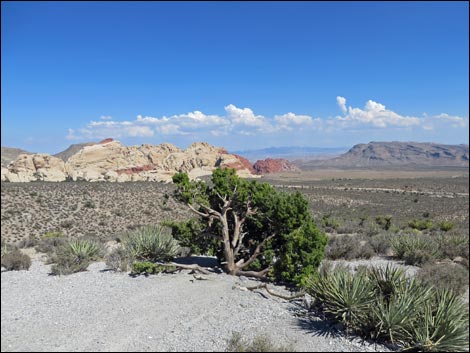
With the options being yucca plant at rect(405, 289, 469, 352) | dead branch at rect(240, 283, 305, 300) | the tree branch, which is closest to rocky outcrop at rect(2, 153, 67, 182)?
the tree branch

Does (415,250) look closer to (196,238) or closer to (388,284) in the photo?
(388,284)

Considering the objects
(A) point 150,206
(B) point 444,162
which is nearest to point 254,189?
(A) point 150,206

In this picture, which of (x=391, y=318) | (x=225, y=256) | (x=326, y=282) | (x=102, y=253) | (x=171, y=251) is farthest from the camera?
(x=102, y=253)

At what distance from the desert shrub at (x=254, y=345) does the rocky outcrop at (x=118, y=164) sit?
37.2 meters

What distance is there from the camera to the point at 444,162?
189m

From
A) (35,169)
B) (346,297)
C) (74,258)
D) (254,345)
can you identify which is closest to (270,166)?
(35,169)

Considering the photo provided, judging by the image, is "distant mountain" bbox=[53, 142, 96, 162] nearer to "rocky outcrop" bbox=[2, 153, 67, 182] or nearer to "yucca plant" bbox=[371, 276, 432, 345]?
"rocky outcrop" bbox=[2, 153, 67, 182]

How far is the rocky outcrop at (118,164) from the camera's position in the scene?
1839 inches

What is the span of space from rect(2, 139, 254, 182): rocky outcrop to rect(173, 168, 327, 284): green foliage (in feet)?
106

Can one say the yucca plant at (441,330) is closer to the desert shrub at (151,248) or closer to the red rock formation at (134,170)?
the desert shrub at (151,248)

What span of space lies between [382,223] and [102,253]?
68.2 ft

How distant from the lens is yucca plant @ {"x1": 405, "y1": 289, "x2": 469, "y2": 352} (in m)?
5.55

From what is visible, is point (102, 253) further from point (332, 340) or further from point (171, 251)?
point (332, 340)

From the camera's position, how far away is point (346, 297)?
637cm
